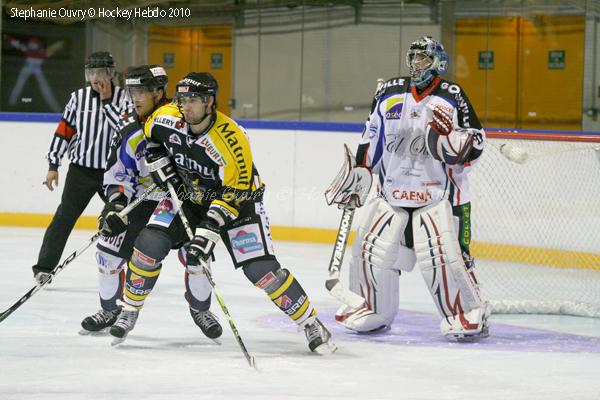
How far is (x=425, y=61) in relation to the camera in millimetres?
4734

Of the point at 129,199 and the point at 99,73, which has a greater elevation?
the point at 99,73

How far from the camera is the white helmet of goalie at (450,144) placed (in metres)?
4.62

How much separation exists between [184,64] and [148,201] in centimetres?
613

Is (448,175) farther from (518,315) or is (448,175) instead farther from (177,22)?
(177,22)

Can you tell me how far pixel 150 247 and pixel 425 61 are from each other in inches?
51.0

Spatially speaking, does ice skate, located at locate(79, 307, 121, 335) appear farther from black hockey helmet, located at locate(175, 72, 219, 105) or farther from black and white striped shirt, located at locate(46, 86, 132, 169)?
black and white striped shirt, located at locate(46, 86, 132, 169)

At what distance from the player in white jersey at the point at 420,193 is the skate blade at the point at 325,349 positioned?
502mm

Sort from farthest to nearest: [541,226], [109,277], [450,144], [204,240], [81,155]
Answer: [541,226], [81,155], [109,277], [450,144], [204,240]

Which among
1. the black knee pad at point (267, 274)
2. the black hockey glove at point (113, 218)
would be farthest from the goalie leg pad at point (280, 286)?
the black hockey glove at point (113, 218)

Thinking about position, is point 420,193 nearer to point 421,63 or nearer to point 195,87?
point 421,63

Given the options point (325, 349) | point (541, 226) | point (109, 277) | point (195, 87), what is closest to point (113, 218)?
point (109, 277)

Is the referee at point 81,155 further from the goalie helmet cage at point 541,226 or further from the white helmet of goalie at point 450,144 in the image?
the goalie helmet cage at point 541,226

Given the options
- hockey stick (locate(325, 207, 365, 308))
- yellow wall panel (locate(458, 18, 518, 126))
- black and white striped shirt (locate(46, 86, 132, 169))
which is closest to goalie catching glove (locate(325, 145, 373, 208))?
hockey stick (locate(325, 207, 365, 308))

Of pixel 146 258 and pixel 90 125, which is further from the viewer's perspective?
pixel 90 125
